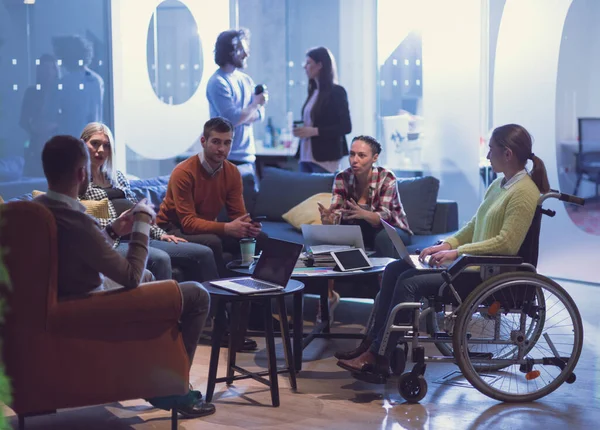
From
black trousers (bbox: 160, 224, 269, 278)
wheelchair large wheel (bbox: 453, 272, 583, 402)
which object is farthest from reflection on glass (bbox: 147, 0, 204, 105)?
wheelchair large wheel (bbox: 453, 272, 583, 402)

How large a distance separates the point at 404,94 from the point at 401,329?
4.31 m

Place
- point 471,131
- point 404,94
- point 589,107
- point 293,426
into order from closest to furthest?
point 293,426 < point 589,107 < point 471,131 < point 404,94

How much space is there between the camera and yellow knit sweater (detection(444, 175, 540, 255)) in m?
3.77

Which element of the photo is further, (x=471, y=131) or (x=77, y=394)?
(x=471, y=131)

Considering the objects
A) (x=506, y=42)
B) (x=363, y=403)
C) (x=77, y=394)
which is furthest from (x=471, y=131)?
(x=77, y=394)

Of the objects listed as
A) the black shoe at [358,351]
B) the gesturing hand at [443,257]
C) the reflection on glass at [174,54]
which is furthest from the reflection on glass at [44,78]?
the gesturing hand at [443,257]

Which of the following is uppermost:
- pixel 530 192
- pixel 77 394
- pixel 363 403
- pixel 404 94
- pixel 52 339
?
pixel 404 94

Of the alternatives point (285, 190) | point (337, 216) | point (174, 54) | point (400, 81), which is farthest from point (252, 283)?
point (174, 54)

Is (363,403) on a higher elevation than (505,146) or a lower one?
lower

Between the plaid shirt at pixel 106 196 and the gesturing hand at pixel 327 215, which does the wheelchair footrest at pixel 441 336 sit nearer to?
the gesturing hand at pixel 327 215

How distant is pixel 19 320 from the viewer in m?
2.93

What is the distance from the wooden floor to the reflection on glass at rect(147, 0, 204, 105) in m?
4.43

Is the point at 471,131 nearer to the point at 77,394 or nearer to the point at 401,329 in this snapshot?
the point at 401,329

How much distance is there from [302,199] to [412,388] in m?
2.45
